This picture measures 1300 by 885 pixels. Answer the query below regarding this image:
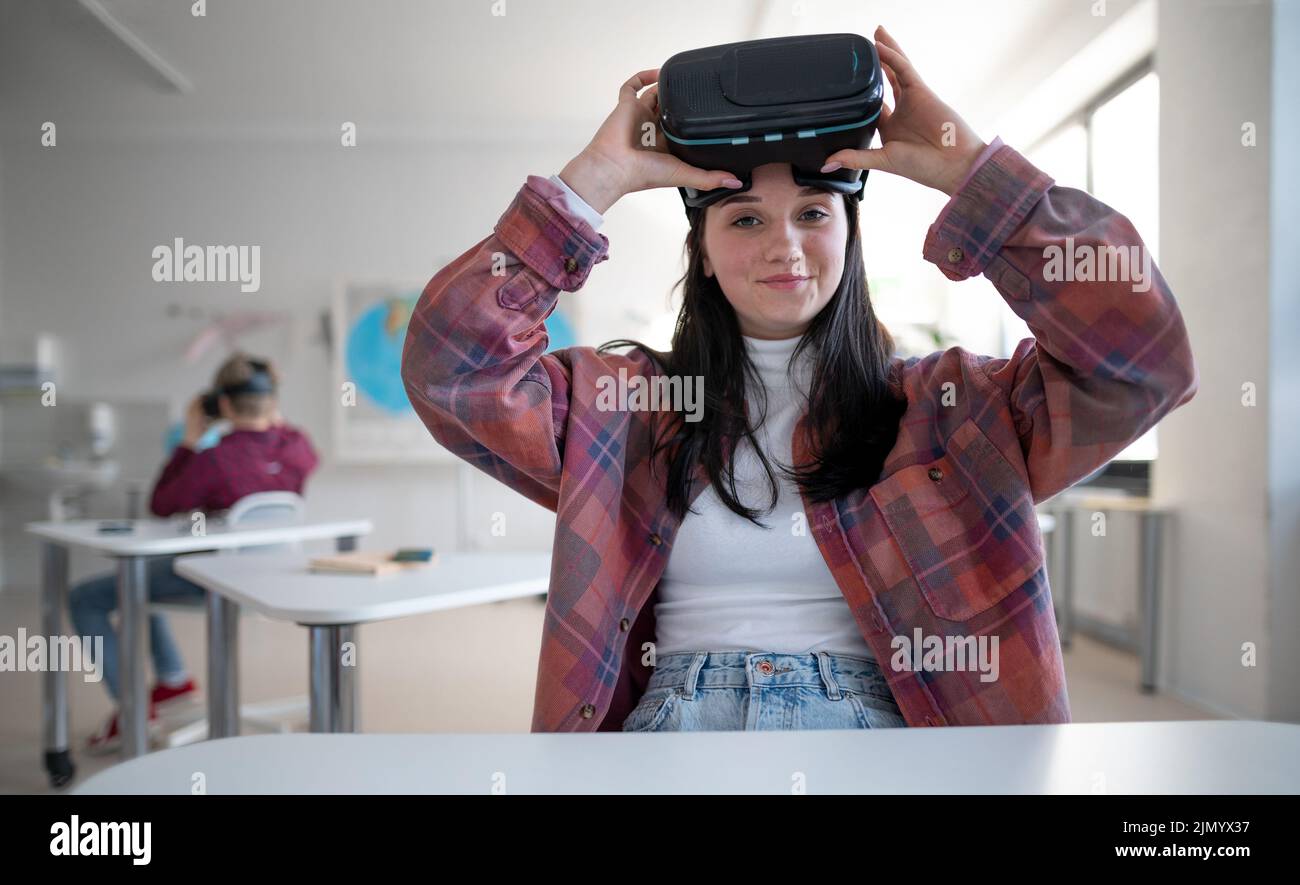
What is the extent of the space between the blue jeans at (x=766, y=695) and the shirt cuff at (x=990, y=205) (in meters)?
0.48

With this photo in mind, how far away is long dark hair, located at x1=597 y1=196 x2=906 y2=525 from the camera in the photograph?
41.4 inches

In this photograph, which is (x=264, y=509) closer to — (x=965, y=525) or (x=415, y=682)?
(x=415, y=682)

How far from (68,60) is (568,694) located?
5279 mm

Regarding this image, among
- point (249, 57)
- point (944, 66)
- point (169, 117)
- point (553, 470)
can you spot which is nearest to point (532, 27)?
point (249, 57)

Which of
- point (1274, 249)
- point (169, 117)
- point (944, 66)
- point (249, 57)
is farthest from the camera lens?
point (169, 117)

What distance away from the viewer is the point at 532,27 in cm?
406

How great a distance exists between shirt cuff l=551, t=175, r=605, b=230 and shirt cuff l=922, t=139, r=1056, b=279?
37 centimetres

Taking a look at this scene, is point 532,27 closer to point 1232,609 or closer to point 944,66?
point 944,66

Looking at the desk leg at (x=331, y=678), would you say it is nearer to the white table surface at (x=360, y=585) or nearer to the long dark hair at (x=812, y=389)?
the white table surface at (x=360, y=585)

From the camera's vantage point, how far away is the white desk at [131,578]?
7.63 ft

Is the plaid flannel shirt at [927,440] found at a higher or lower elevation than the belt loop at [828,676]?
higher

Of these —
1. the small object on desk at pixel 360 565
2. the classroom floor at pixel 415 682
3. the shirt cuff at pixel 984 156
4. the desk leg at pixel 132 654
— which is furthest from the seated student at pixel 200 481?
the shirt cuff at pixel 984 156

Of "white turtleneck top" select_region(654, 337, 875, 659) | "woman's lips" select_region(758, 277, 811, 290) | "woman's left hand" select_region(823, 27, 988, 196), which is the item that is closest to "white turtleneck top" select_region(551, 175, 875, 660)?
"white turtleneck top" select_region(654, 337, 875, 659)

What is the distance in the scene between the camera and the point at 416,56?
443 centimetres
